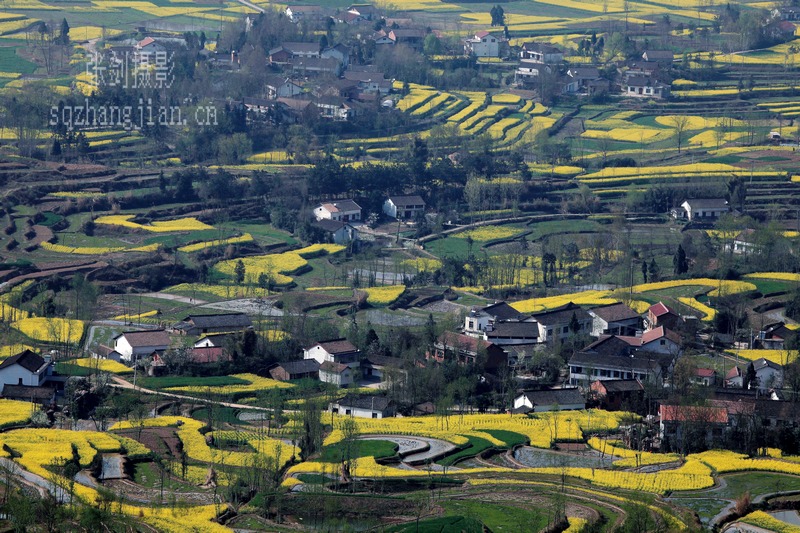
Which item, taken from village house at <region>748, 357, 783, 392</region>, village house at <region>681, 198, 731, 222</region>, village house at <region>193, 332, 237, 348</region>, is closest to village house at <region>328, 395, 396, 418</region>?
village house at <region>193, 332, 237, 348</region>

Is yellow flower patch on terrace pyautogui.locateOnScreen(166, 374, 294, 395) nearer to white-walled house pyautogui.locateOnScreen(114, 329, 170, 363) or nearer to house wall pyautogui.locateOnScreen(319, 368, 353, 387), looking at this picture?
house wall pyautogui.locateOnScreen(319, 368, 353, 387)

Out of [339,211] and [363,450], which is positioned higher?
[339,211]

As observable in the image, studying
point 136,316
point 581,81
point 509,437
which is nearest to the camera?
point 509,437

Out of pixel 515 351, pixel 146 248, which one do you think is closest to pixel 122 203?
pixel 146 248

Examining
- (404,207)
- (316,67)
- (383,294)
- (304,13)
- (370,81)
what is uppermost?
(304,13)

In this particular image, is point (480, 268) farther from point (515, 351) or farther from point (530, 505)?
point (530, 505)

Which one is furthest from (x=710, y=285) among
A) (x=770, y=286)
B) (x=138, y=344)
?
(x=138, y=344)

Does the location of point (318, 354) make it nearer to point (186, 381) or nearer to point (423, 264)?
point (186, 381)

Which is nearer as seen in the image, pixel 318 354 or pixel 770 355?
pixel 318 354
